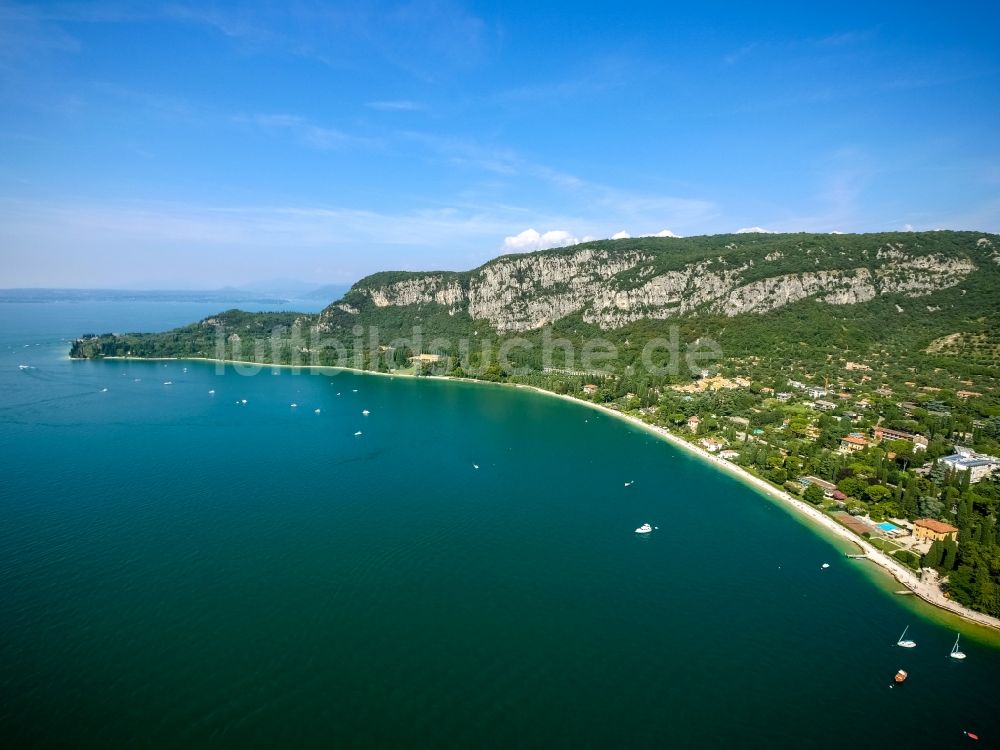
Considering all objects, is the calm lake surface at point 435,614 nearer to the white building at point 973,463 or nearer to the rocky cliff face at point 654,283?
the white building at point 973,463

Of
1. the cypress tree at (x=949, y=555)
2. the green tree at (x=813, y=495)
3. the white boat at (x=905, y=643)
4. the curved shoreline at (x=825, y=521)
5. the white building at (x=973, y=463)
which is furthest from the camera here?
the white building at (x=973, y=463)

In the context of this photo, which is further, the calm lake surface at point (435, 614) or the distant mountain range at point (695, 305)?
the distant mountain range at point (695, 305)

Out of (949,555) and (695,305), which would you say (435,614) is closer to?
(949,555)

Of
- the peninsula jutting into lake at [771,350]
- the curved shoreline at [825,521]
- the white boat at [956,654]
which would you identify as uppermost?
the peninsula jutting into lake at [771,350]

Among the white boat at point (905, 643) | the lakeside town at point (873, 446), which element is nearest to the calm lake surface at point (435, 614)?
the white boat at point (905, 643)

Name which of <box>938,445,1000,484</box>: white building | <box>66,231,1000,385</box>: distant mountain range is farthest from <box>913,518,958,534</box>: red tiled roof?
<box>66,231,1000,385</box>: distant mountain range

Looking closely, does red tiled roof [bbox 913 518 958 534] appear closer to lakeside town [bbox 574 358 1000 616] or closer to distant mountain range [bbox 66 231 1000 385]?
lakeside town [bbox 574 358 1000 616]
